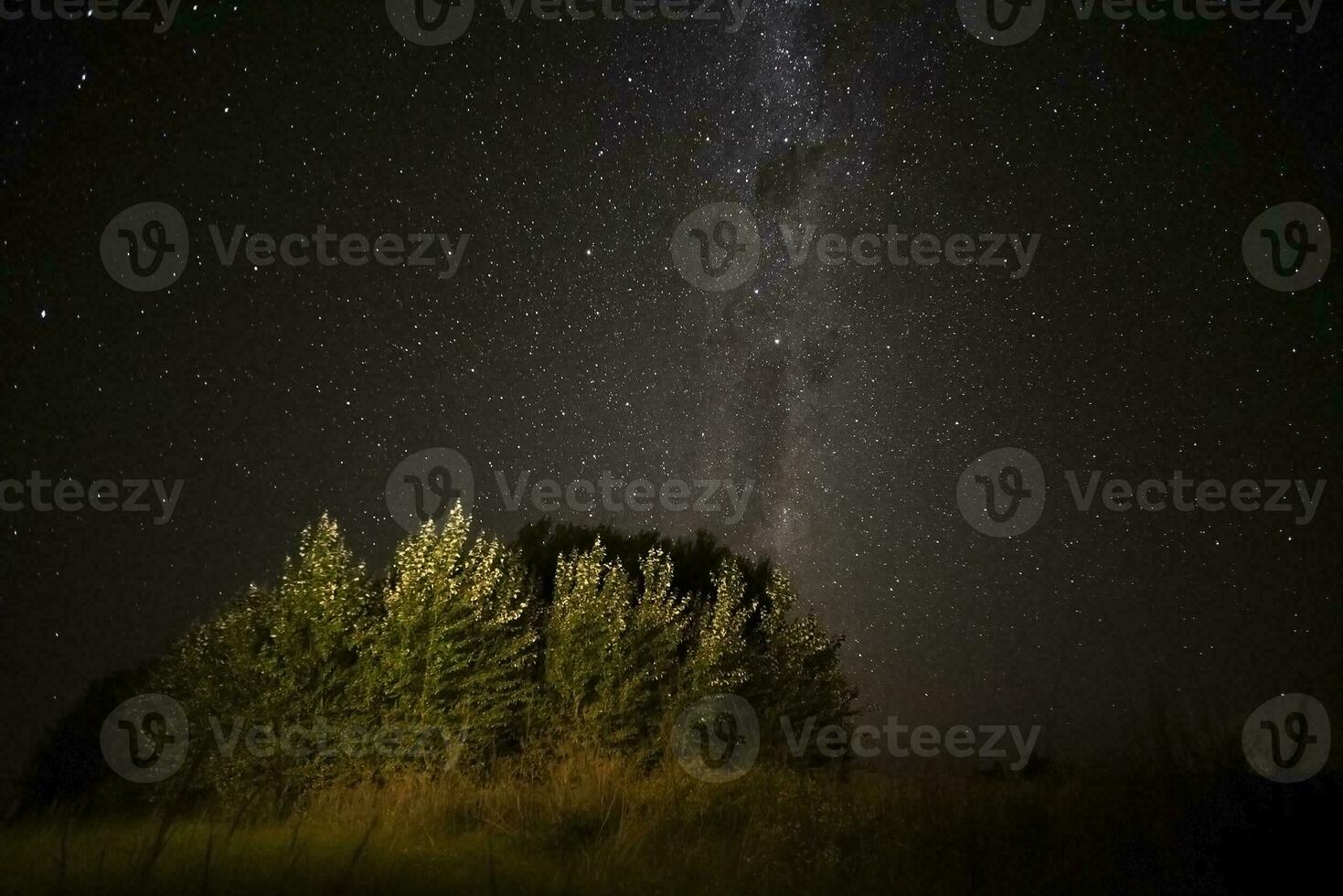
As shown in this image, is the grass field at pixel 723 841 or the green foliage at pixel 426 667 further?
the green foliage at pixel 426 667

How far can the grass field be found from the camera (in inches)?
280

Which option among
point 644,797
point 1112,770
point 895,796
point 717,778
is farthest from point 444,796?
point 1112,770

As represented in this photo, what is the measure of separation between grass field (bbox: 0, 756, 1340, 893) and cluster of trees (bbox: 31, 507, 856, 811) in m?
1.79

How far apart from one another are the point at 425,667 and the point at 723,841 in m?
6.73

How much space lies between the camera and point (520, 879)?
752 centimetres

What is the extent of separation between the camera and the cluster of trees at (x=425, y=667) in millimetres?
12953

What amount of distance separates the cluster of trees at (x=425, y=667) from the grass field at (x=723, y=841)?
1.79 meters

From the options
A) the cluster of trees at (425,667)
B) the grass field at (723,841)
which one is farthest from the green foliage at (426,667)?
the grass field at (723,841)

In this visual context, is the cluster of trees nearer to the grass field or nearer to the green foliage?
the green foliage

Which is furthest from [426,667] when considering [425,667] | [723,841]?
[723,841]

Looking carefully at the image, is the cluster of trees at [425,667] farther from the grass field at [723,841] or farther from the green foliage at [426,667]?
the grass field at [723,841]

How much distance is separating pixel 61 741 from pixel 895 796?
32.2m

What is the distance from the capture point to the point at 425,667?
549 inches

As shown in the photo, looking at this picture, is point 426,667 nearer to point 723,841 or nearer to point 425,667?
point 425,667
